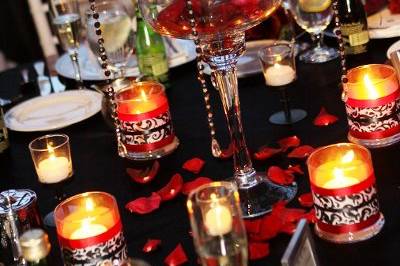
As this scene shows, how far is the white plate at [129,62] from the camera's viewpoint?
1952 mm

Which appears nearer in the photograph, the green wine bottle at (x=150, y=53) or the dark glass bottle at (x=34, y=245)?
the dark glass bottle at (x=34, y=245)

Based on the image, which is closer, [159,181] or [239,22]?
[239,22]

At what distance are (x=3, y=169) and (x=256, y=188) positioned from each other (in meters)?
0.58

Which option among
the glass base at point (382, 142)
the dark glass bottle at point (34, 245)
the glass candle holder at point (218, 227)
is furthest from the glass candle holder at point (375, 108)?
the dark glass bottle at point (34, 245)

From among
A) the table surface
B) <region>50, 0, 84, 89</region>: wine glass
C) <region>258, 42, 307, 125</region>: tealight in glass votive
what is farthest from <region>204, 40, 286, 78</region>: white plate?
<region>50, 0, 84, 89</region>: wine glass

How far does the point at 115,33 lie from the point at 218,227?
100cm

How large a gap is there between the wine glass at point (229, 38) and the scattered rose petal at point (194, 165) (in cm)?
8

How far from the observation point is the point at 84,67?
2.08 m

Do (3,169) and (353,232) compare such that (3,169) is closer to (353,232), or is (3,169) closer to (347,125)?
(347,125)

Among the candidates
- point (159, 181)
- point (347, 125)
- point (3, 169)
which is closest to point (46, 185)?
point (159, 181)

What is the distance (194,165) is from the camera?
142 cm

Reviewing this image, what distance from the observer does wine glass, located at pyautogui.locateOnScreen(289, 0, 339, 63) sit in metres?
1.81

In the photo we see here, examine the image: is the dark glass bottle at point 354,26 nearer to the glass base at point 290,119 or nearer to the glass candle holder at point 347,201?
the glass base at point 290,119

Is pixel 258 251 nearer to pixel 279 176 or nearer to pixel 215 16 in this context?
pixel 279 176
